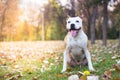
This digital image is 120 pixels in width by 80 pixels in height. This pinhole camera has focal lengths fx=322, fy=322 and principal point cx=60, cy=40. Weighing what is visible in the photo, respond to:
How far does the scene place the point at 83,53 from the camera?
7.07 meters

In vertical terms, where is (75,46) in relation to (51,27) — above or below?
above

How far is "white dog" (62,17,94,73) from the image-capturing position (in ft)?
21.6

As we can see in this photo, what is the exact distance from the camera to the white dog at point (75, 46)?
6.57 meters

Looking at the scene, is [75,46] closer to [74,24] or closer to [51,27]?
[74,24]

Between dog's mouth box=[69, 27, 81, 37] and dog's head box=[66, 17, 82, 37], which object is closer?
dog's head box=[66, 17, 82, 37]

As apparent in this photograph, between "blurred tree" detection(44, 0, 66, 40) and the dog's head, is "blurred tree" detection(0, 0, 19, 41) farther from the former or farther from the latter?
the dog's head

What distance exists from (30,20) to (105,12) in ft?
141

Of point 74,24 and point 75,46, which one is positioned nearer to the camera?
point 74,24

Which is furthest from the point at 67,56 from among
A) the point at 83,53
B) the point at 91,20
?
the point at 91,20

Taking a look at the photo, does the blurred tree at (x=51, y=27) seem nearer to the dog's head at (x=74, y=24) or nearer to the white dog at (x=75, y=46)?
the white dog at (x=75, y=46)

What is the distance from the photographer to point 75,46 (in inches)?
270

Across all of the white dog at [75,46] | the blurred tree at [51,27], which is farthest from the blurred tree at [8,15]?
the white dog at [75,46]

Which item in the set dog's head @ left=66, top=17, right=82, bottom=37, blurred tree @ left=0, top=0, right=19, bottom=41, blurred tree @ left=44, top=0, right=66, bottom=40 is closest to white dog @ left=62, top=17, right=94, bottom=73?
dog's head @ left=66, top=17, right=82, bottom=37

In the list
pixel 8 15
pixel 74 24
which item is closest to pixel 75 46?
pixel 74 24
